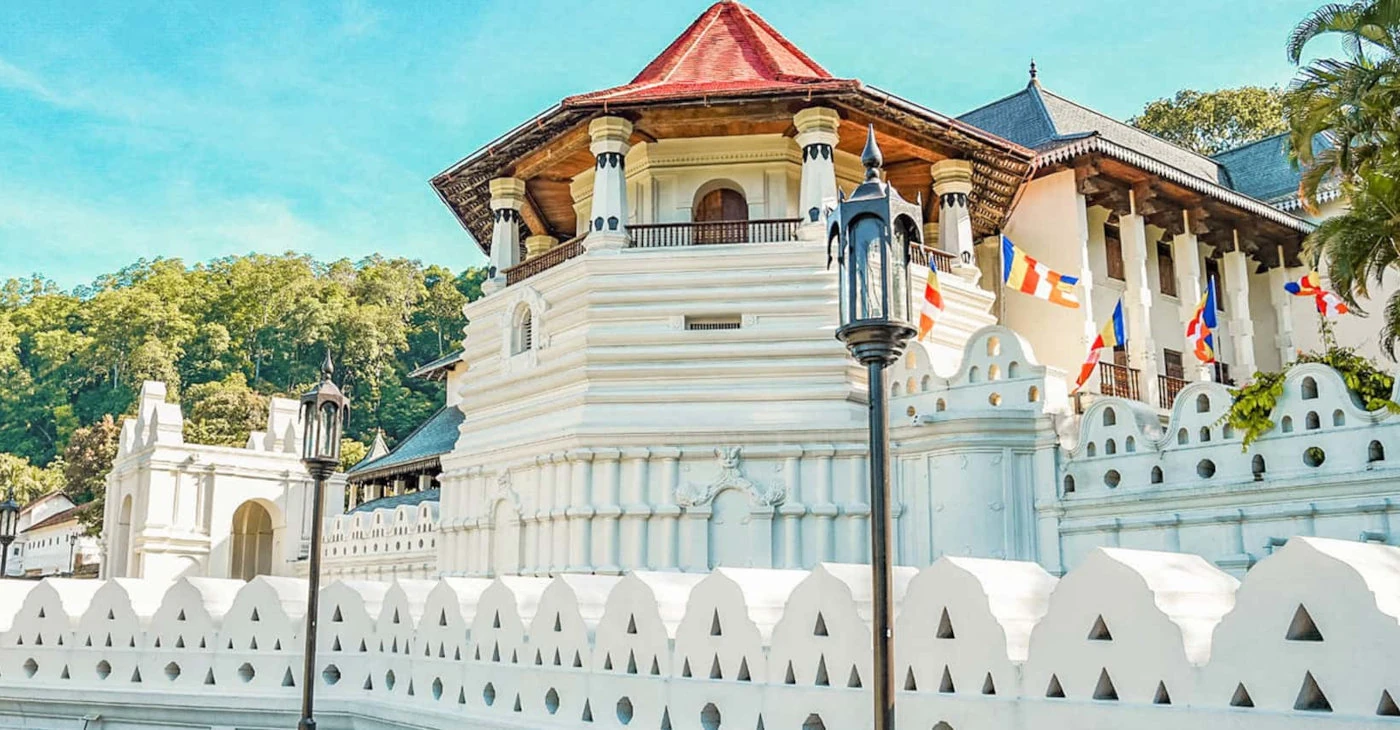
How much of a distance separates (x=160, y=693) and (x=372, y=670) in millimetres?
2374

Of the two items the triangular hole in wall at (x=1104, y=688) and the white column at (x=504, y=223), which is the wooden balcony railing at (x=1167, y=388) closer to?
the white column at (x=504, y=223)

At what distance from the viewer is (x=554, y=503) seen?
18.9m

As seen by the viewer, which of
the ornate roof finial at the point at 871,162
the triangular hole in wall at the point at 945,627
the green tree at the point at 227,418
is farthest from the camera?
the green tree at the point at 227,418

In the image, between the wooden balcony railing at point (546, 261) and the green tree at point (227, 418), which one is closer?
the wooden balcony railing at point (546, 261)

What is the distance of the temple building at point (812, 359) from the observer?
13695 mm

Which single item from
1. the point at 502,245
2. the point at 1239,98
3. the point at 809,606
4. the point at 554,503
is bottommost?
the point at 809,606

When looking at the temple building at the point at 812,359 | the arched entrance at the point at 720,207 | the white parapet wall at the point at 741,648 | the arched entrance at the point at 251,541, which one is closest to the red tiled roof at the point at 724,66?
the temple building at the point at 812,359

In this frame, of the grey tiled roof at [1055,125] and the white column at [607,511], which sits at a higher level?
the grey tiled roof at [1055,125]

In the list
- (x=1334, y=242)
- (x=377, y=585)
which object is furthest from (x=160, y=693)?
(x=1334, y=242)

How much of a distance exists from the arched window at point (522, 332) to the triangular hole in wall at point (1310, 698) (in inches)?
654

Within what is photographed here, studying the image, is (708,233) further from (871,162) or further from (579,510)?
(871,162)

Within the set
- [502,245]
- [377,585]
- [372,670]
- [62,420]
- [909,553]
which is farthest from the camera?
[62,420]

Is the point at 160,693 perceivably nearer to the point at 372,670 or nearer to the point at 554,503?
the point at 372,670

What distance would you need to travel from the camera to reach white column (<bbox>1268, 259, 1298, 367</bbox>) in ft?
93.3
